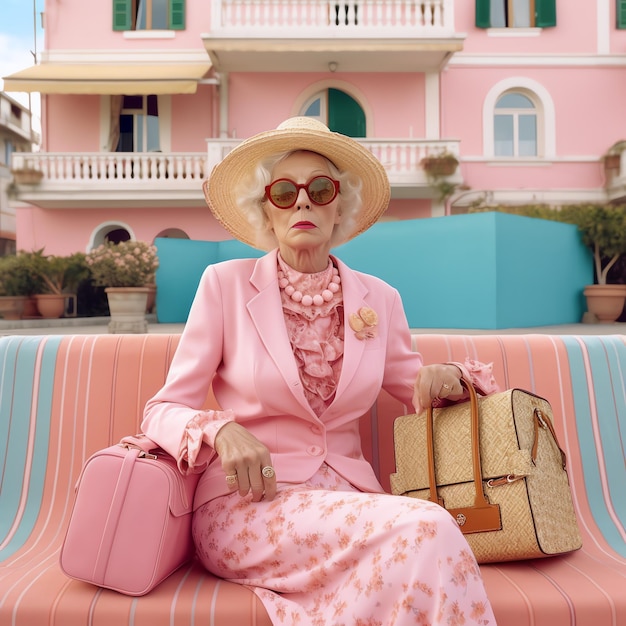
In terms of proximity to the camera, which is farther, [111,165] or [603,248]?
[111,165]

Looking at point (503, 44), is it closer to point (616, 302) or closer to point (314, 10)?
point (314, 10)

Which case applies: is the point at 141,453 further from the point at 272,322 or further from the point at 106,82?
the point at 106,82

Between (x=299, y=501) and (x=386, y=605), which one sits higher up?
(x=299, y=501)

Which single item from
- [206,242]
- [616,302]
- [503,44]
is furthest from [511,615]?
[503,44]

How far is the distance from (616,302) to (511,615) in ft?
38.5

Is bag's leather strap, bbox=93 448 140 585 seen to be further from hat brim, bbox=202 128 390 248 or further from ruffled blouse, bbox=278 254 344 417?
hat brim, bbox=202 128 390 248

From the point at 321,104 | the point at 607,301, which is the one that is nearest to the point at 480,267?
the point at 607,301

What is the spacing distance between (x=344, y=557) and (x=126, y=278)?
11.2 metres

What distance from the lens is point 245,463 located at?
1465mm

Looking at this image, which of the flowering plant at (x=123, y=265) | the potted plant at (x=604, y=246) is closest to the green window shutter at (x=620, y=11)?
the potted plant at (x=604, y=246)

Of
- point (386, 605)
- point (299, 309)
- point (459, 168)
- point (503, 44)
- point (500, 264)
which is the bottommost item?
point (386, 605)

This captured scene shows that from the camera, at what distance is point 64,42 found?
49.5ft

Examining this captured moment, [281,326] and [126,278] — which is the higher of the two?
[126,278]

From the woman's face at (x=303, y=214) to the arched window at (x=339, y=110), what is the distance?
539 inches
